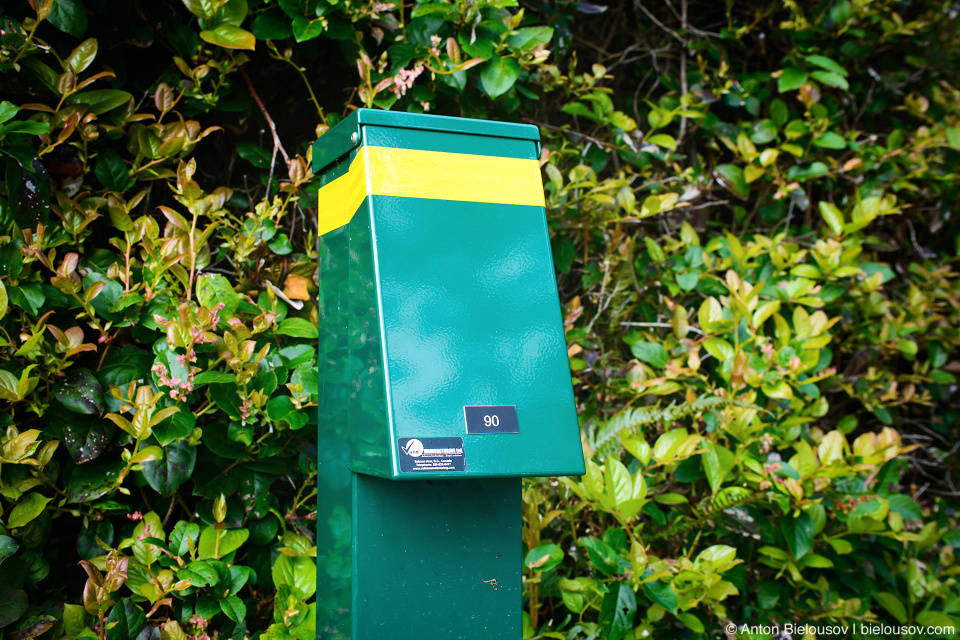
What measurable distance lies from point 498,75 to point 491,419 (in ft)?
3.39

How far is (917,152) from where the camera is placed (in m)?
2.74

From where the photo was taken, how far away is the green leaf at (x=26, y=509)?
51.0 inches

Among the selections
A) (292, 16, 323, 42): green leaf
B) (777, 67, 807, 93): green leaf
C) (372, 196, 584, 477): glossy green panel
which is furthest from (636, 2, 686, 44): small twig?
(372, 196, 584, 477): glossy green panel

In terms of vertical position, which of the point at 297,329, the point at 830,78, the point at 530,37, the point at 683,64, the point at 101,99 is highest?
the point at 683,64

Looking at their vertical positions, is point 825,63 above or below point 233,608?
above

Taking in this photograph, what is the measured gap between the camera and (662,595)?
1.57 m

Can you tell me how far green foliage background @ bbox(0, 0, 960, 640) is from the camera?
→ 4.55ft

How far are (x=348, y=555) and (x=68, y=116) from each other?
1141mm

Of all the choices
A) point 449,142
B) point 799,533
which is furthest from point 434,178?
point 799,533

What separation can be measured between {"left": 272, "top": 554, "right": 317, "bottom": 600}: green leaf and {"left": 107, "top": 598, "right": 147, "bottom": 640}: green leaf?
269 mm

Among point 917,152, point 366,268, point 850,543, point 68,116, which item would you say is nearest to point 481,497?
point 366,268

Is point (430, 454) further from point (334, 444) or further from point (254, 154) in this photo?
point (254, 154)

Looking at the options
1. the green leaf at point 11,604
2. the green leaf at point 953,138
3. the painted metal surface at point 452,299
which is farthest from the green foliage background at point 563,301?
the painted metal surface at point 452,299

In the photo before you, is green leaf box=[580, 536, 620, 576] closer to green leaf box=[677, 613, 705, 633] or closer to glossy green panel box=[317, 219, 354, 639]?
green leaf box=[677, 613, 705, 633]
